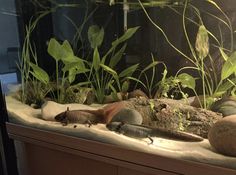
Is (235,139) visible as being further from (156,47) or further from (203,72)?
(156,47)

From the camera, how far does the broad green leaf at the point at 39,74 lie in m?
1.44

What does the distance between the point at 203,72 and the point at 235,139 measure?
0.45m

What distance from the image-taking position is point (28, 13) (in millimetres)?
1438

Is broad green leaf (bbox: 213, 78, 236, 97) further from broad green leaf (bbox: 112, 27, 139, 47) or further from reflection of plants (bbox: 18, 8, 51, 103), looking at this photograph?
reflection of plants (bbox: 18, 8, 51, 103)

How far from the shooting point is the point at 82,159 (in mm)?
1069

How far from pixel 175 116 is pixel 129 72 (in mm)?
331

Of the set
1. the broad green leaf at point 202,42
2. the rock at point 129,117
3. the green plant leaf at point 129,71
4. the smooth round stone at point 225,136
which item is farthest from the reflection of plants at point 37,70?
the smooth round stone at point 225,136

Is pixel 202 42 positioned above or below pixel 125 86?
above

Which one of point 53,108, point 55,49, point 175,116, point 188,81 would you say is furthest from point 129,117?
point 55,49

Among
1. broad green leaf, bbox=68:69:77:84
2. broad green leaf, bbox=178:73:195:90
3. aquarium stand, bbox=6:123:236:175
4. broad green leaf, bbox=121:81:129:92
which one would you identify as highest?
Answer: broad green leaf, bbox=178:73:195:90

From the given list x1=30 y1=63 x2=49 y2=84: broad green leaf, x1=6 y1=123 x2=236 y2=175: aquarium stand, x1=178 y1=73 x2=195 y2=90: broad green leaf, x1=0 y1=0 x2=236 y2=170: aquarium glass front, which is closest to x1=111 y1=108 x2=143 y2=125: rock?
x1=0 y1=0 x2=236 y2=170: aquarium glass front

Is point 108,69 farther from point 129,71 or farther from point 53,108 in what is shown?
point 53,108

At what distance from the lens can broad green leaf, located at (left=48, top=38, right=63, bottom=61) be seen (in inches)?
52.1

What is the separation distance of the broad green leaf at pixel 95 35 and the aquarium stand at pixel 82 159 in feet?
1.42
